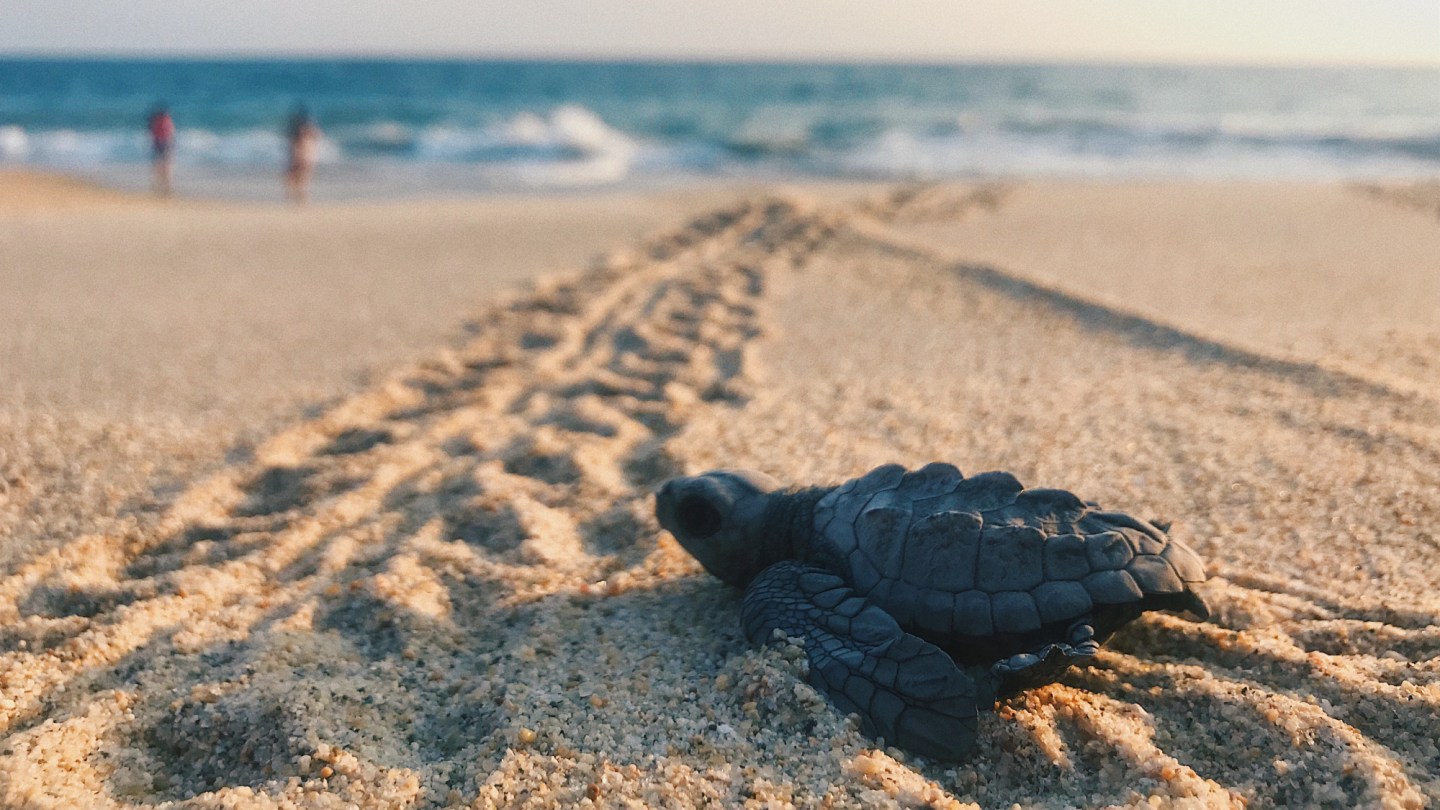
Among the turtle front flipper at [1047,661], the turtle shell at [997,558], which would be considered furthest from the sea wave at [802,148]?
the turtle front flipper at [1047,661]

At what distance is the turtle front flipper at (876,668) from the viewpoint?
6.47 feet

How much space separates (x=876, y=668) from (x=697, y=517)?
2.53 ft

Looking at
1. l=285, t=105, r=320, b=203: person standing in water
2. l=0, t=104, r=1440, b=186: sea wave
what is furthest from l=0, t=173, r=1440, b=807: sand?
l=0, t=104, r=1440, b=186: sea wave

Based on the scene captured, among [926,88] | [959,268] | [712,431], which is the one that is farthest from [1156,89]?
[712,431]

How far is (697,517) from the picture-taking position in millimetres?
2678

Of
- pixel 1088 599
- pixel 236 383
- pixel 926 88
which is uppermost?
pixel 926 88

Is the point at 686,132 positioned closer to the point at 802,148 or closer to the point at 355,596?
the point at 802,148

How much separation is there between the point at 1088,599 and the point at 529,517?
176 cm

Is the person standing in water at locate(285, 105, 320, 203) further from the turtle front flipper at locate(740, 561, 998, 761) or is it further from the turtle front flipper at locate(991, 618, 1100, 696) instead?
the turtle front flipper at locate(991, 618, 1100, 696)

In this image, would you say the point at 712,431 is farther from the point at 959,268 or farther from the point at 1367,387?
the point at 959,268

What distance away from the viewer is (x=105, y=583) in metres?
2.67

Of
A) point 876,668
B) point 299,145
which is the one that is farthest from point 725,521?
point 299,145

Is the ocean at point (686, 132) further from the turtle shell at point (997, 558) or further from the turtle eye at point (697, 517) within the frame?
the turtle shell at point (997, 558)

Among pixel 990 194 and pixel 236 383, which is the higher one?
pixel 990 194
